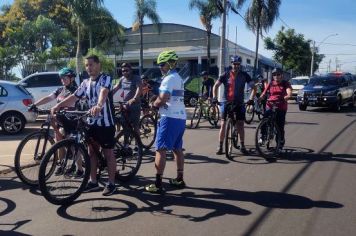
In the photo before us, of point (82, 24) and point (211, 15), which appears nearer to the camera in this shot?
point (82, 24)

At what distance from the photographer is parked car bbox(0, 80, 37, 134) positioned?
1299 cm

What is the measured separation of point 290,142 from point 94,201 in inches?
254

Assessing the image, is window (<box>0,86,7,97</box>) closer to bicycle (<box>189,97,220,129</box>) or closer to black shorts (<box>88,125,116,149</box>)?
bicycle (<box>189,97,220,129</box>)

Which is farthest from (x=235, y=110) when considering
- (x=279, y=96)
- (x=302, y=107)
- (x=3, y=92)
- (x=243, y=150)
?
(x=302, y=107)

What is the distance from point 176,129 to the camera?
20.7 feet

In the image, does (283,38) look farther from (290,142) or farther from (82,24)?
(290,142)

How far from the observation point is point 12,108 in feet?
42.8

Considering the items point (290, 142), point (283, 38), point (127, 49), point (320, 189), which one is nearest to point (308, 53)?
point (283, 38)

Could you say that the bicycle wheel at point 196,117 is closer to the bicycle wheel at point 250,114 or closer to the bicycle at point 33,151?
the bicycle wheel at point 250,114

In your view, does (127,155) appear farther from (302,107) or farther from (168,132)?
(302,107)

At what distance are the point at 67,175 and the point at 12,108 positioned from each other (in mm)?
7763

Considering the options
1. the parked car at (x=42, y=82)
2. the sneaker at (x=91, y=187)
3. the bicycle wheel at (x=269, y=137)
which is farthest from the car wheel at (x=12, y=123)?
the sneaker at (x=91, y=187)

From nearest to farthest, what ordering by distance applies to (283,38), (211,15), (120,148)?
(120,148) → (211,15) → (283,38)

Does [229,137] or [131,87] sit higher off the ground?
[131,87]
